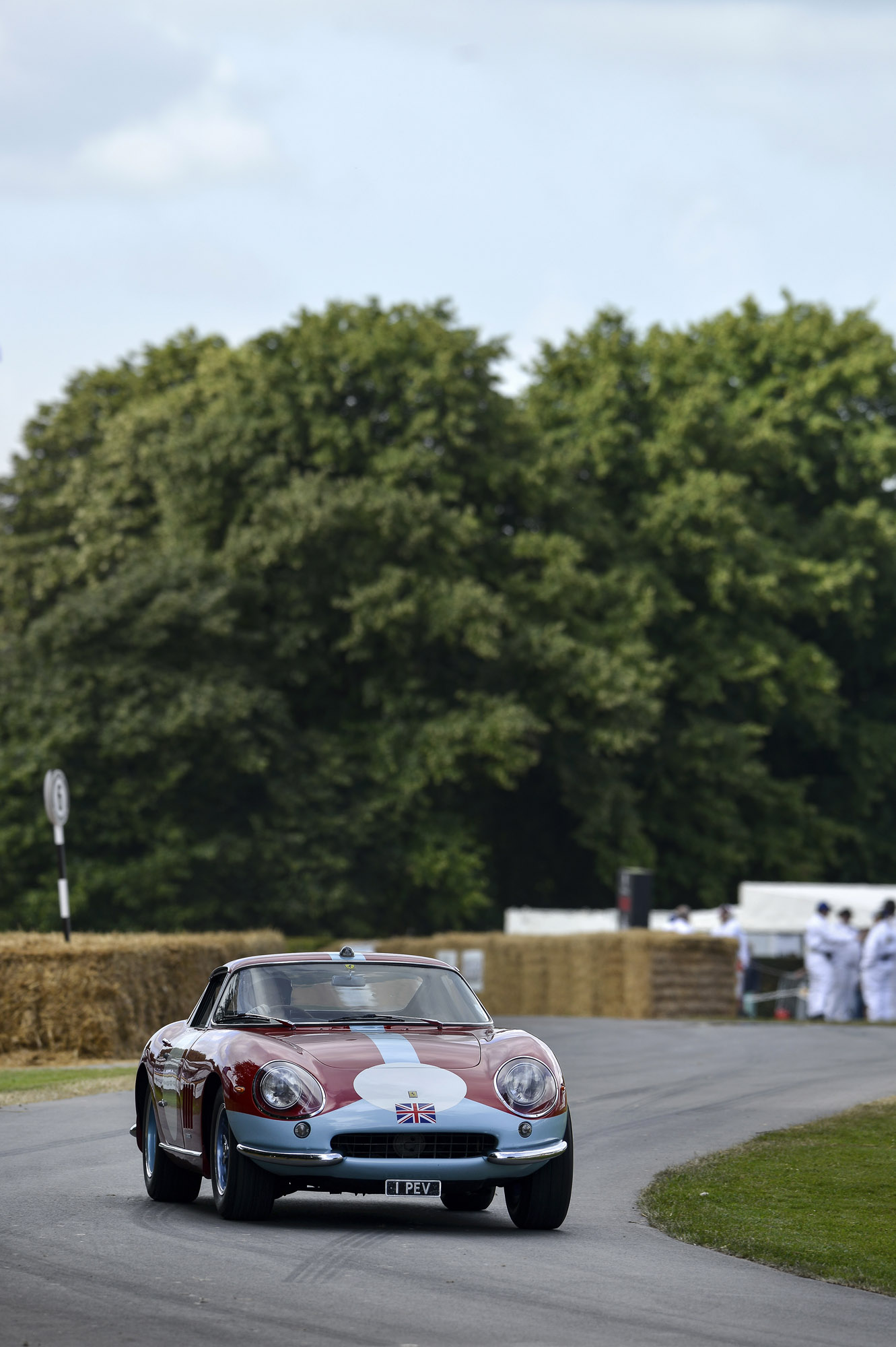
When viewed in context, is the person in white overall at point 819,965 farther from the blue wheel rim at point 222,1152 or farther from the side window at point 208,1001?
the blue wheel rim at point 222,1152

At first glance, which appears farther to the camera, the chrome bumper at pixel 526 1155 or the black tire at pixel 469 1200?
the black tire at pixel 469 1200

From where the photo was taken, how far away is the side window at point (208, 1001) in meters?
10.9

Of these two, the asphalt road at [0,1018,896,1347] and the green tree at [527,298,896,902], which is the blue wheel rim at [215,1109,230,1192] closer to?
the asphalt road at [0,1018,896,1347]

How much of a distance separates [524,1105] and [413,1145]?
1.91 feet

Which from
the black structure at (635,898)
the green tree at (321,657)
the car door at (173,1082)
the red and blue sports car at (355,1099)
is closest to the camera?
the red and blue sports car at (355,1099)

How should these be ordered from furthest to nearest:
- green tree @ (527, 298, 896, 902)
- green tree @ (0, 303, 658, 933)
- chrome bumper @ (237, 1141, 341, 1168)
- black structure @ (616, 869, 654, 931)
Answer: green tree @ (527, 298, 896, 902) → green tree @ (0, 303, 658, 933) → black structure @ (616, 869, 654, 931) → chrome bumper @ (237, 1141, 341, 1168)

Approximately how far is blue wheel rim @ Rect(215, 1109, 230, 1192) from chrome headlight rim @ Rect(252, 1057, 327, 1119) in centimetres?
23

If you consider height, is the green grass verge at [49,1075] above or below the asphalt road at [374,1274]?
→ below

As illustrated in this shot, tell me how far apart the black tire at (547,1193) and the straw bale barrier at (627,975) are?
1977 centimetres

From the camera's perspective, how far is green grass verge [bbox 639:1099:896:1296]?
355 inches

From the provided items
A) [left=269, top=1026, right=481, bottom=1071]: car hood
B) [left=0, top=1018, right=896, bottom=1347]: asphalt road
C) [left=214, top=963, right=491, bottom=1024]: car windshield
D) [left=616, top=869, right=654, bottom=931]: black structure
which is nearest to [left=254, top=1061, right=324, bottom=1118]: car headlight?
[left=269, top=1026, right=481, bottom=1071]: car hood

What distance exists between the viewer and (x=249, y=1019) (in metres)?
10.3

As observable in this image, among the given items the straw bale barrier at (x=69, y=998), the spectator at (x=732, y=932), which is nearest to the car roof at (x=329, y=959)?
the straw bale barrier at (x=69, y=998)

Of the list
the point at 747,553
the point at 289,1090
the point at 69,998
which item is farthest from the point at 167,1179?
the point at 747,553
